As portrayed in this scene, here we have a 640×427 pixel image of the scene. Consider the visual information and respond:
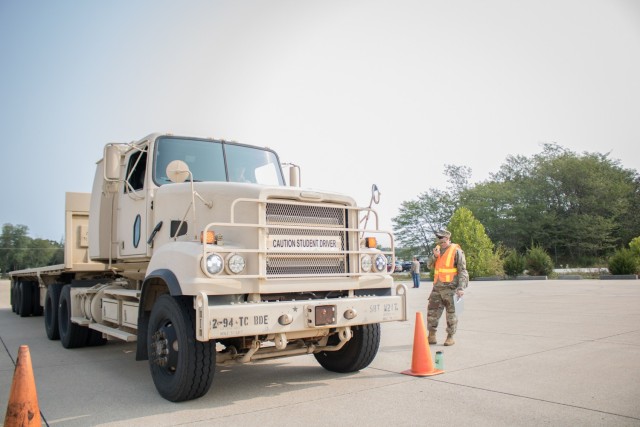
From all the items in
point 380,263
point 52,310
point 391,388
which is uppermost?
point 380,263

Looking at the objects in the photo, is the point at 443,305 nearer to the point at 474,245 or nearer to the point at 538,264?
the point at 538,264

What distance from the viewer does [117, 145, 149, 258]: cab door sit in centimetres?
657

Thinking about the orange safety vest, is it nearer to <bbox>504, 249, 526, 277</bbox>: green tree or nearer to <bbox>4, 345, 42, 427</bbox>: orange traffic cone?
<bbox>4, 345, 42, 427</bbox>: orange traffic cone

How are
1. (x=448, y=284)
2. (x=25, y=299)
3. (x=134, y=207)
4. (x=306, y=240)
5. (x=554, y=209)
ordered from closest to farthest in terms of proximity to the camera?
(x=306, y=240) < (x=134, y=207) < (x=448, y=284) < (x=25, y=299) < (x=554, y=209)

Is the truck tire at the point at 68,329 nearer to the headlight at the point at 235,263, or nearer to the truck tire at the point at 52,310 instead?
the truck tire at the point at 52,310

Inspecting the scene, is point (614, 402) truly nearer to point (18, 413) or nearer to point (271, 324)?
point (271, 324)

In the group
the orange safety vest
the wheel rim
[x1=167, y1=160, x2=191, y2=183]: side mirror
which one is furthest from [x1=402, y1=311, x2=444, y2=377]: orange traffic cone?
[x1=167, y1=160, x2=191, y2=183]: side mirror

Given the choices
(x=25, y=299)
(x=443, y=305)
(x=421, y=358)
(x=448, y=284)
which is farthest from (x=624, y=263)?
(x=25, y=299)

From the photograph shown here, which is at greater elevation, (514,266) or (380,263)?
(380,263)

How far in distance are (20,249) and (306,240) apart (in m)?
111

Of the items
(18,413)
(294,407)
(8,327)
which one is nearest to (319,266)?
(294,407)

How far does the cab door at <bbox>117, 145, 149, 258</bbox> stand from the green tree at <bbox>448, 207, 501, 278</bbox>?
30389 mm

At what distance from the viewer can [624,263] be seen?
2812cm

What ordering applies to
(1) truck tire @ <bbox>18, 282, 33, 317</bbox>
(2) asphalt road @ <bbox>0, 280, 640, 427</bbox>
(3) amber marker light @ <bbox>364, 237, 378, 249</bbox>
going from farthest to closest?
(1) truck tire @ <bbox>18, 282, 33, 317</bbox>, (3) amber marker light @ <bbox>364, 237, 378, 249</bbox>, (2) asphalt road @ <bbox>0, 280, 640, 427</bbox>
